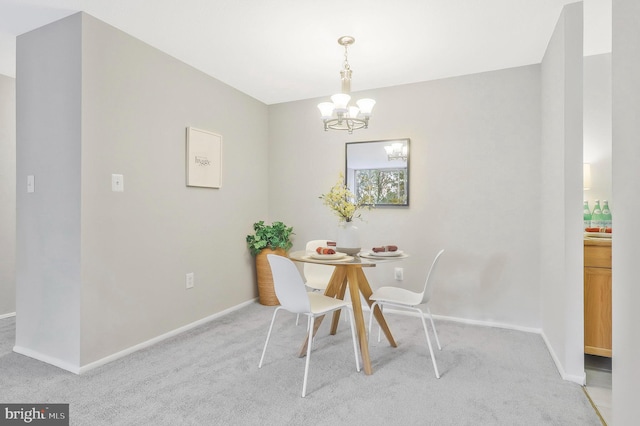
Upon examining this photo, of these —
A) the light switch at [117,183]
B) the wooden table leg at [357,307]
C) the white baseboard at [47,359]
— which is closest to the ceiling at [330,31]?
the light switch at [117,183]

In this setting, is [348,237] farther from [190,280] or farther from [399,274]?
[190,280]

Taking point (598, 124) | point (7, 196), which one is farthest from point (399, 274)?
point (7, 196)

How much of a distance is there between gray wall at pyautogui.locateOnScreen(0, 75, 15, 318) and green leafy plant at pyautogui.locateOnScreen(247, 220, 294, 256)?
7.60 ft

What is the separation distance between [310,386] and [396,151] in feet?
7.94

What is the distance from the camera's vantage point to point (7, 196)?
137 inches

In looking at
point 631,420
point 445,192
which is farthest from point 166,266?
point 631,420

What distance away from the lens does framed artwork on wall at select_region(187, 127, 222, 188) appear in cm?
317

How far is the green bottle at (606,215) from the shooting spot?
109 inches

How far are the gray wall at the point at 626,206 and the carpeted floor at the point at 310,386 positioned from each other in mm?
689

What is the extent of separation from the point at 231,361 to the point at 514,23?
3106 millimetres

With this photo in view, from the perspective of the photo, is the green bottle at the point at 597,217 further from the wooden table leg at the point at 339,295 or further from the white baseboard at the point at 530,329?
the wooden table leg at the point at 339,295

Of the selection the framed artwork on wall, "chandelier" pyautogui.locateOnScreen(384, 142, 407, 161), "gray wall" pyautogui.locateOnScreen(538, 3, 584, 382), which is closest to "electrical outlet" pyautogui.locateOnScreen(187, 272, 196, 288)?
the framed artwork on wall

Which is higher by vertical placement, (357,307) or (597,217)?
(597,217)

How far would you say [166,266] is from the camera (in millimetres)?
2969
